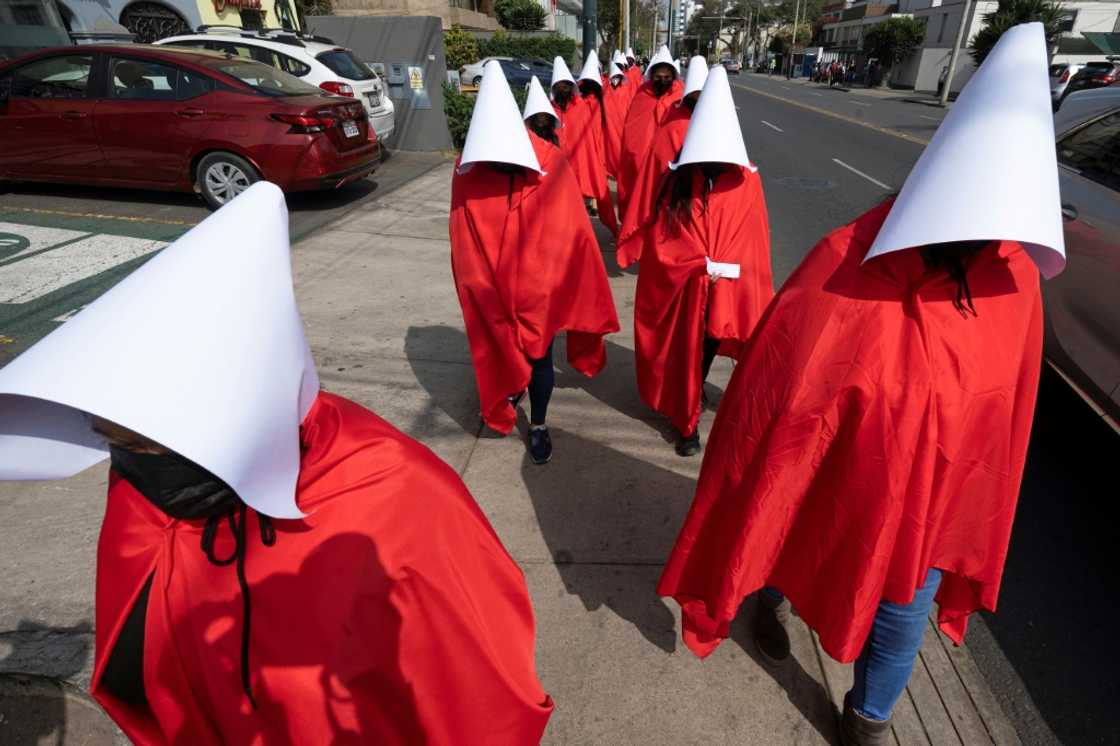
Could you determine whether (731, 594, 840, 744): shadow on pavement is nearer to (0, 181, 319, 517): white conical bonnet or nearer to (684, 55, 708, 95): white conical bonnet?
(0, 181, 319, 517): white conical bonnet

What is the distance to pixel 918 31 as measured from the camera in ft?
116

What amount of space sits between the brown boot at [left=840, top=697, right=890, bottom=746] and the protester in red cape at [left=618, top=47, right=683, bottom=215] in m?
4.87

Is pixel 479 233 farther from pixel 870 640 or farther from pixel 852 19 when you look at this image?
pixel 852 19

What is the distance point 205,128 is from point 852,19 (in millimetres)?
58595

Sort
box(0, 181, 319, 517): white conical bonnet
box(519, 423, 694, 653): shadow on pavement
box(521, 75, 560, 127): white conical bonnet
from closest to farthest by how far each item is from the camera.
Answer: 1. box(0, 181, 319, 517): white conical bonnet
2. box(519, 423, 694, 653): shadow on pavement
3. box(521, 75, 560, 127): white conical bonnet

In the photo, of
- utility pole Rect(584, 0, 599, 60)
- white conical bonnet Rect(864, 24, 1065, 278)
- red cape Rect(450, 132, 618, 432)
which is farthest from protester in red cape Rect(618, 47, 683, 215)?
white conical bonnet Rect(864, 24, 1065, 278)

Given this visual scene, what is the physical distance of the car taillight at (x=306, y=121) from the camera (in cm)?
688

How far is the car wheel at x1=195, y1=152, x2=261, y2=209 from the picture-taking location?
Result: 7.04 meters

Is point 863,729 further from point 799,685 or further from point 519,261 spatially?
point 519,261

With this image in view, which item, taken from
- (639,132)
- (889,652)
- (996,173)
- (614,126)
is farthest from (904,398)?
(614,126)

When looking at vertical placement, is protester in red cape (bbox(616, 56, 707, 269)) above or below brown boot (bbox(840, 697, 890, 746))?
above

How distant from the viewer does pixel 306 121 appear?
692 centimetres

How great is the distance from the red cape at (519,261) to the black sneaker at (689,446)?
0.86 meters

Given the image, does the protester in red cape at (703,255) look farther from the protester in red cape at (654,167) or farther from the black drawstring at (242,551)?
the black drawstring at (242,551)
